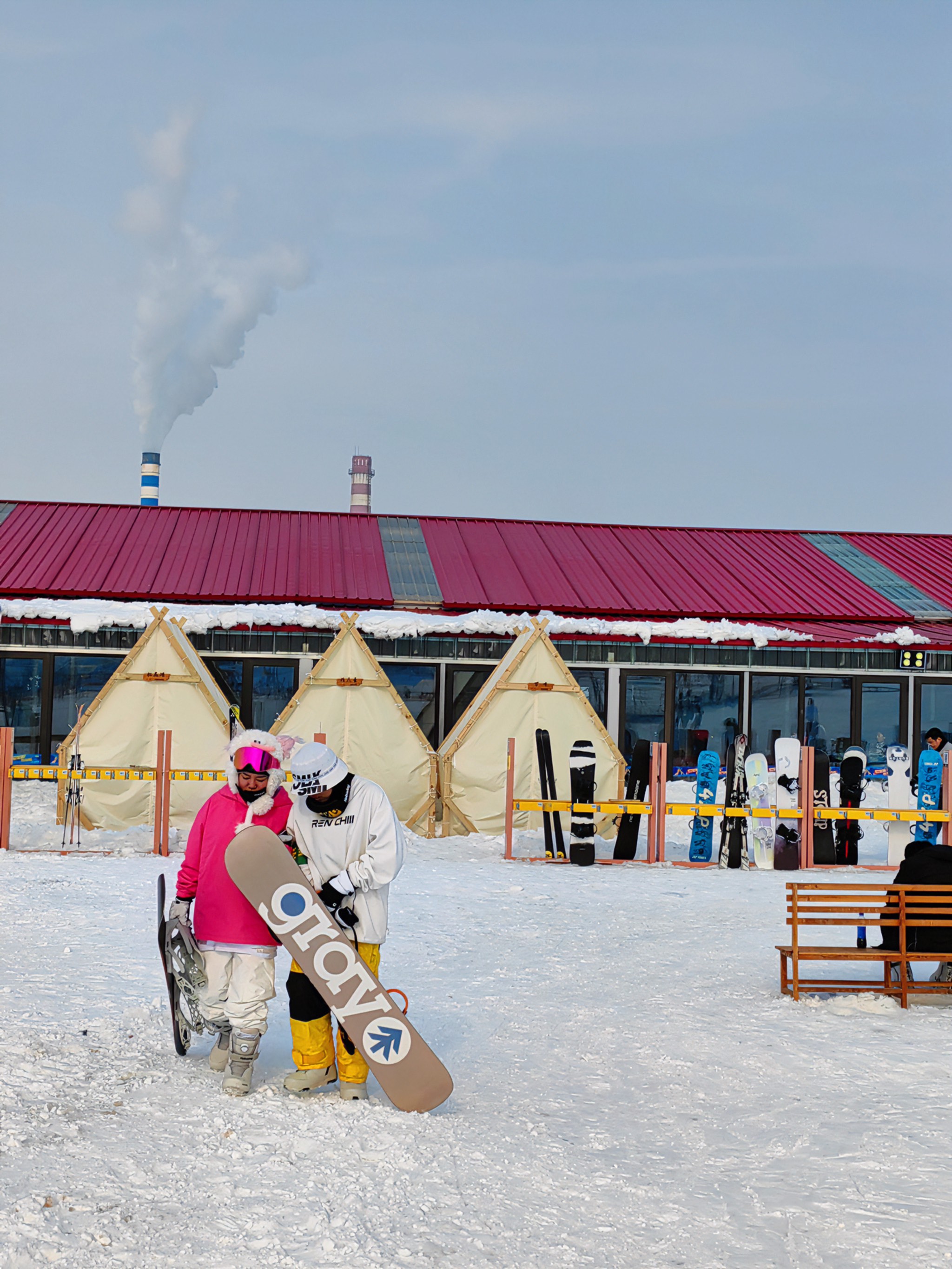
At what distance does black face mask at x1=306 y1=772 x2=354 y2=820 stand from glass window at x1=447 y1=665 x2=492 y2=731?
12491 millimetres

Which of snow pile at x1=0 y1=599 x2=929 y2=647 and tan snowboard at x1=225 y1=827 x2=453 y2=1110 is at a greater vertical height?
snow pile at x1=0 y1=599 x2=929 y2=647

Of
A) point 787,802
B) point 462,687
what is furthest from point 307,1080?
point 462,687

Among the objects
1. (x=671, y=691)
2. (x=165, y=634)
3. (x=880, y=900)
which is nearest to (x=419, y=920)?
(x=880, y=900)

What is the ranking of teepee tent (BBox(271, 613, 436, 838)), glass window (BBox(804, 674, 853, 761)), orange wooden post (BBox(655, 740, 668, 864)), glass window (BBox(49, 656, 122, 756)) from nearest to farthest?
1. orange wooden post (BBox(655, 740, 668, 864))
2. teepee tent (BBox(271, 613, 436, 838))
3. glass window (BBox(49, 656, 122, 756))
4. glass window (BBox(804, 674, 853, 761))

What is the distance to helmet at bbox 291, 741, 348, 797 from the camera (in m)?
4.84

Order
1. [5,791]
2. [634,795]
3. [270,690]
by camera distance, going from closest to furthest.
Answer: [5,791], [634,795], [270,690]

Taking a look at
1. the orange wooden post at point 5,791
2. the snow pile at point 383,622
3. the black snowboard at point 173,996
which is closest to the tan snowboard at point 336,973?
the black snowboard at point 173,996

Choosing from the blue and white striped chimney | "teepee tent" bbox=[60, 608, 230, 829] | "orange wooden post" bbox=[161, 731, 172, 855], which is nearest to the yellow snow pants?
"orange wooden post" bbox=[161, 731, 172, 855]

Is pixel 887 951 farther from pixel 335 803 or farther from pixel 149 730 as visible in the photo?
pixel 149 730

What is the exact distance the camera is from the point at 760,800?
43.5 ft

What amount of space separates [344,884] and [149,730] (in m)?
9.22

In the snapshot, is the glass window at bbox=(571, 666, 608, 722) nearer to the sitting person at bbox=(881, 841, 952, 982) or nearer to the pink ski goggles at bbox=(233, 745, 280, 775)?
the sitting person at bbox=(881, 841, 952, 982)

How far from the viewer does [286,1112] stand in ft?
15.4

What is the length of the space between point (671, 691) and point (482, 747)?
16.4ft
